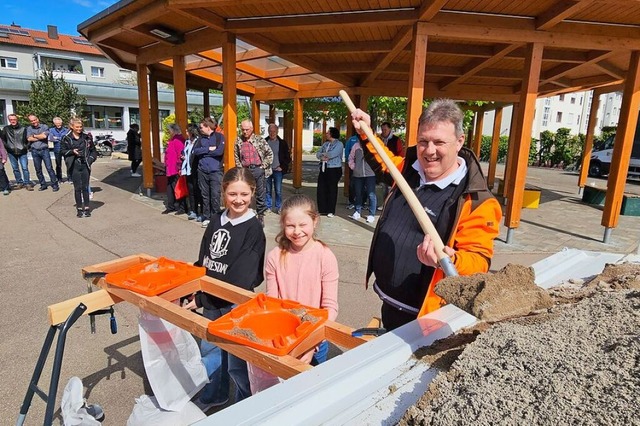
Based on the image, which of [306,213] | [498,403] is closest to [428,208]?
[306,213]

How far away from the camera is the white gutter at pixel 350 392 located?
86 cm

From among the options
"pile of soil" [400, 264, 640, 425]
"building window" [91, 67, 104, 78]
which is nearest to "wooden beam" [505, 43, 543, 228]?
"pile of soil" [400, 264, 640, 425]

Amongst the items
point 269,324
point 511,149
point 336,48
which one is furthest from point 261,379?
point 511,149

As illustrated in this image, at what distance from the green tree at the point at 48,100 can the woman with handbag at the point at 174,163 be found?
20.4 m

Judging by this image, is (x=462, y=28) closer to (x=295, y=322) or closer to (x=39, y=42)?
(x=295, y=322)

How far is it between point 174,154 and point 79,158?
1.73 m

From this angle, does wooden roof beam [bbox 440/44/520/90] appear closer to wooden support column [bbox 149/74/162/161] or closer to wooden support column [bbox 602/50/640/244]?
wooden support column [bbox 602/50/640/244]

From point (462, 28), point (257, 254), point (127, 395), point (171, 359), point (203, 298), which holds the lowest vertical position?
point (127, 395)

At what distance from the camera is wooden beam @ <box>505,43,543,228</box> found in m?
6.13

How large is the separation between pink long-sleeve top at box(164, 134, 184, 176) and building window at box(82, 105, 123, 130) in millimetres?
26267

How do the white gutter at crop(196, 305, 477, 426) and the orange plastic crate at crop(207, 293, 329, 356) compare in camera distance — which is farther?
the orange plastic crate at crop(207, 293, 329, 356)

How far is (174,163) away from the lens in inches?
327

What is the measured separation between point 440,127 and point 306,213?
0.92 meters

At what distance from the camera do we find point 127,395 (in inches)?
109
